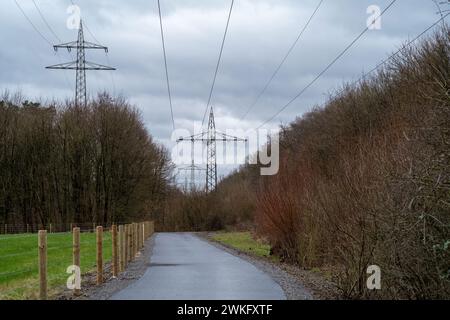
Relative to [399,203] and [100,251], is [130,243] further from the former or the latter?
[399,203]

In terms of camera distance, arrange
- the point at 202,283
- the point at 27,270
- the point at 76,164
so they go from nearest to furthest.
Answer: the point at 202,283
the point at 27,270
the point at 76,164

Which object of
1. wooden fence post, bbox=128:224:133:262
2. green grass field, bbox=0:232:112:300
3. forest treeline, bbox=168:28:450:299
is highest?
forest treeline, bbox=168:28:450:299

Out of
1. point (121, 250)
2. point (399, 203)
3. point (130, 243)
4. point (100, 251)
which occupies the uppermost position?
point (399, 203)

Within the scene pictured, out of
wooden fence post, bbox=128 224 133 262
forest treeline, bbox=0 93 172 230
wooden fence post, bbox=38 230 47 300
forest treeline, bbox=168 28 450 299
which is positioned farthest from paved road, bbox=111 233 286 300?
forest treeline, bbox=0 93 172 230

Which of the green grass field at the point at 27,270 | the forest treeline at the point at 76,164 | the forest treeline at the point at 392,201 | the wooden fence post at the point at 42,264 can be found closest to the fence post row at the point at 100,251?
the wooden fence post at the point at 42,264

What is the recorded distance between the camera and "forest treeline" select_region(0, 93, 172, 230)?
2699 inches

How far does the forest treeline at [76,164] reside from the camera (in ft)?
225

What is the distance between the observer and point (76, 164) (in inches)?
2749

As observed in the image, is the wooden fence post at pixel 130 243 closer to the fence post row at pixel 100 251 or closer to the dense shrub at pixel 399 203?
the fence post row at pixel 100 251

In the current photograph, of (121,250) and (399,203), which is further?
(121,250)

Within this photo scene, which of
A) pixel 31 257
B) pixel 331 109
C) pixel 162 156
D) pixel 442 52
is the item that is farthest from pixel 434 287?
pixel 162 156

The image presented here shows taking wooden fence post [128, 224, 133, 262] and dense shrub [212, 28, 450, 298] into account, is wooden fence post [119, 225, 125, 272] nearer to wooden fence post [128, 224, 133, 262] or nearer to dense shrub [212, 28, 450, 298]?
wooden fence post [128, 224, 133, 262]

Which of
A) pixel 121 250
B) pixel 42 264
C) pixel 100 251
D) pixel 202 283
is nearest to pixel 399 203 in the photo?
pixel 202 283
